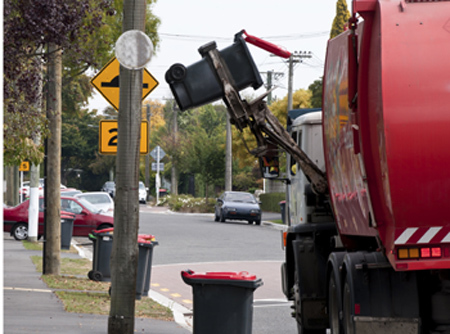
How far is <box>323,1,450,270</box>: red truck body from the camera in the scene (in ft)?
19.8

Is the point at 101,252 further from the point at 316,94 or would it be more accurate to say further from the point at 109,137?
the point at 316,94

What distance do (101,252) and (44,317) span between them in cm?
362

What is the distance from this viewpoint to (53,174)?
15844mm

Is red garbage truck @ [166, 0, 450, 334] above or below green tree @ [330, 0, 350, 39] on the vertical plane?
below

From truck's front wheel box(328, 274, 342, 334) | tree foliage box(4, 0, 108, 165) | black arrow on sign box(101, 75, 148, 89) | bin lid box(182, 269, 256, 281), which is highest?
tree foliage box(4, 0, 108, 165)

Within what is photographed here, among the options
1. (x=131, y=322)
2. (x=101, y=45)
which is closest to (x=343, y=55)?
(x=131, y=322)

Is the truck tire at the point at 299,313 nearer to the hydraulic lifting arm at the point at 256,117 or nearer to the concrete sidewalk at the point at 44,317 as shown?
the hydraulic lifting arm at the point at 256,117

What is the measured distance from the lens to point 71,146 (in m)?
98.4

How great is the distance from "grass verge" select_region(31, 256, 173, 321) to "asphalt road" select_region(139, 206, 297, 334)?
108 cm

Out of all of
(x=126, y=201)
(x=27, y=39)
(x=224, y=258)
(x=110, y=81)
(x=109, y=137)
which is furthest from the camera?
(x=224, y=258)

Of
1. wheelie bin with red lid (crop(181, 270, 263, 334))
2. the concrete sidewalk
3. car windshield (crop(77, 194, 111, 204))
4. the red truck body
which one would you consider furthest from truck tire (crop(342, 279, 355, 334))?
car windshield (crop(77, 194, 111, 204))

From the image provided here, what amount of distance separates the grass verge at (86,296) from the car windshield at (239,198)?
22.2m

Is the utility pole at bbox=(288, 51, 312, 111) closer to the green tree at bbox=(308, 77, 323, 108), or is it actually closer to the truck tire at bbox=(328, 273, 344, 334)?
the green tree at bbox=(308, 77, 323, 108)

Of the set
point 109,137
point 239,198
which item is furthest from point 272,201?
point 109,137
